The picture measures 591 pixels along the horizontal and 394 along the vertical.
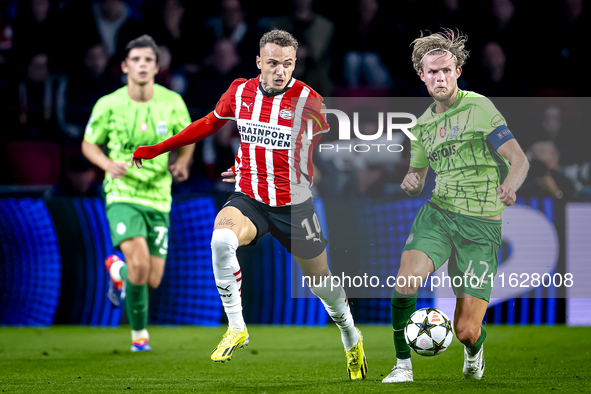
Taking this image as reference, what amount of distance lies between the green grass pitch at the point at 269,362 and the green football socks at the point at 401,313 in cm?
25

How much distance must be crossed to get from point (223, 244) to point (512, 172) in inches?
73.6

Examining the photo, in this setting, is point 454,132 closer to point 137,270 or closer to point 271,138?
point 271,138

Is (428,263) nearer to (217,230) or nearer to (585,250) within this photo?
(217,230)

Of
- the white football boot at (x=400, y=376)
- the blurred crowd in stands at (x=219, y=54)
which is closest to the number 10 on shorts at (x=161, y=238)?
the blurred crowd in stands at (x=219, y=54)

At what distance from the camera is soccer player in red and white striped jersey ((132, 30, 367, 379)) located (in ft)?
Answer: 15.8

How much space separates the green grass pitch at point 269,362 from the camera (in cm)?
431

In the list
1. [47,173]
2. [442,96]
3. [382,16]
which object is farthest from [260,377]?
[382,16]

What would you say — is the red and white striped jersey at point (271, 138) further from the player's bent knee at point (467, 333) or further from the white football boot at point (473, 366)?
the white football boot at point (473, 366)

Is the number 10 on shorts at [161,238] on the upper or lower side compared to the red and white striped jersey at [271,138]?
lower

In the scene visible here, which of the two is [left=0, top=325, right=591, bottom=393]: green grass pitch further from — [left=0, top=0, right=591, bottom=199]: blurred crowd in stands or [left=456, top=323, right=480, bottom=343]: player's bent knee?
[left=0, top=0, right=591, bottom=199]: blurred crowd in stands

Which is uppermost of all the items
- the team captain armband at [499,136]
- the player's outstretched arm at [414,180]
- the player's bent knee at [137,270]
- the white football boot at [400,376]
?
the team captain armband at [499,136]

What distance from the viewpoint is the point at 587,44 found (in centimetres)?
877

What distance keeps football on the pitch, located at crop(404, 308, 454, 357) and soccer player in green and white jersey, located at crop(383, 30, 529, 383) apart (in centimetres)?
15

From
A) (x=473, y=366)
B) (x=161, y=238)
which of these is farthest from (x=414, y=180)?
(x=161, y=238)
